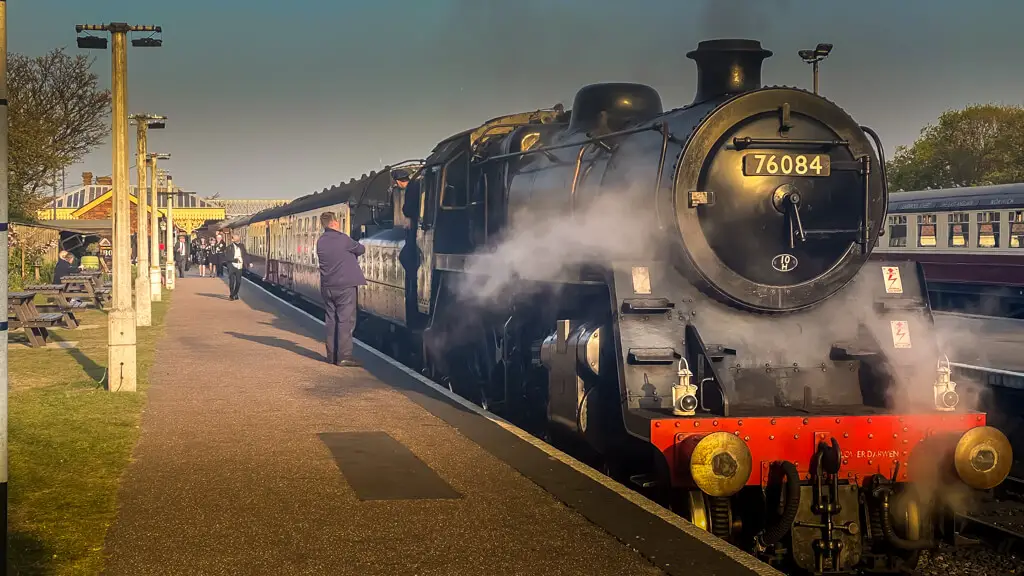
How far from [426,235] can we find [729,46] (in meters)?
5.25

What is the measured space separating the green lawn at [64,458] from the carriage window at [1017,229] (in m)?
14.3

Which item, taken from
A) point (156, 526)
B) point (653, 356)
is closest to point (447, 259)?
point (653, 356)

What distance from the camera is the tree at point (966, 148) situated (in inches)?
1993

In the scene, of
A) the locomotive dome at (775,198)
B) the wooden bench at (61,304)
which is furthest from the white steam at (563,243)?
the wooden bench at (61,304)

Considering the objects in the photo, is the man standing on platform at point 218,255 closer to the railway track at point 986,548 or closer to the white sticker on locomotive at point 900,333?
the railway track at point 986,548

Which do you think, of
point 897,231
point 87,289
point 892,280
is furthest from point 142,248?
point 892,280

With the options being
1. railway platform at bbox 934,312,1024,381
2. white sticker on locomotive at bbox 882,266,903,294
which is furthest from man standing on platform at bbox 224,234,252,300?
white sticker on locomotive at bbox 882,266,903,294

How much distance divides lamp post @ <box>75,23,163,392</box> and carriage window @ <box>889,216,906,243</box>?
52.5ft

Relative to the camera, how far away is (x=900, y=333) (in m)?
7.52

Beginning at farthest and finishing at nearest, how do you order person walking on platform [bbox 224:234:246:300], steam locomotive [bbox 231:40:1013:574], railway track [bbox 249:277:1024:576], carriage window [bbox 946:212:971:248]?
person walking on platform [bbox 224:234:246:300], carriage window [bbox 946:212:971:248], railway track [bbox 249:277:1024:576], steam locomotive [bbox 231:40:1013:574]

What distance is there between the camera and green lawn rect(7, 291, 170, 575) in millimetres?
5430

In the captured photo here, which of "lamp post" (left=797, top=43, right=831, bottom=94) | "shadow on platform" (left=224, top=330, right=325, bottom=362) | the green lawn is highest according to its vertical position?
"lamp post" (left=797, top=43, right=831, bottom=94)

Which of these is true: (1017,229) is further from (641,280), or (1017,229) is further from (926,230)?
(641,280)

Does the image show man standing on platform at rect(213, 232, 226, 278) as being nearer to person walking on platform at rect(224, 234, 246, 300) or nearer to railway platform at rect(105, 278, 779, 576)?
person walking on platform at rect(224, 234, 246, 300)
